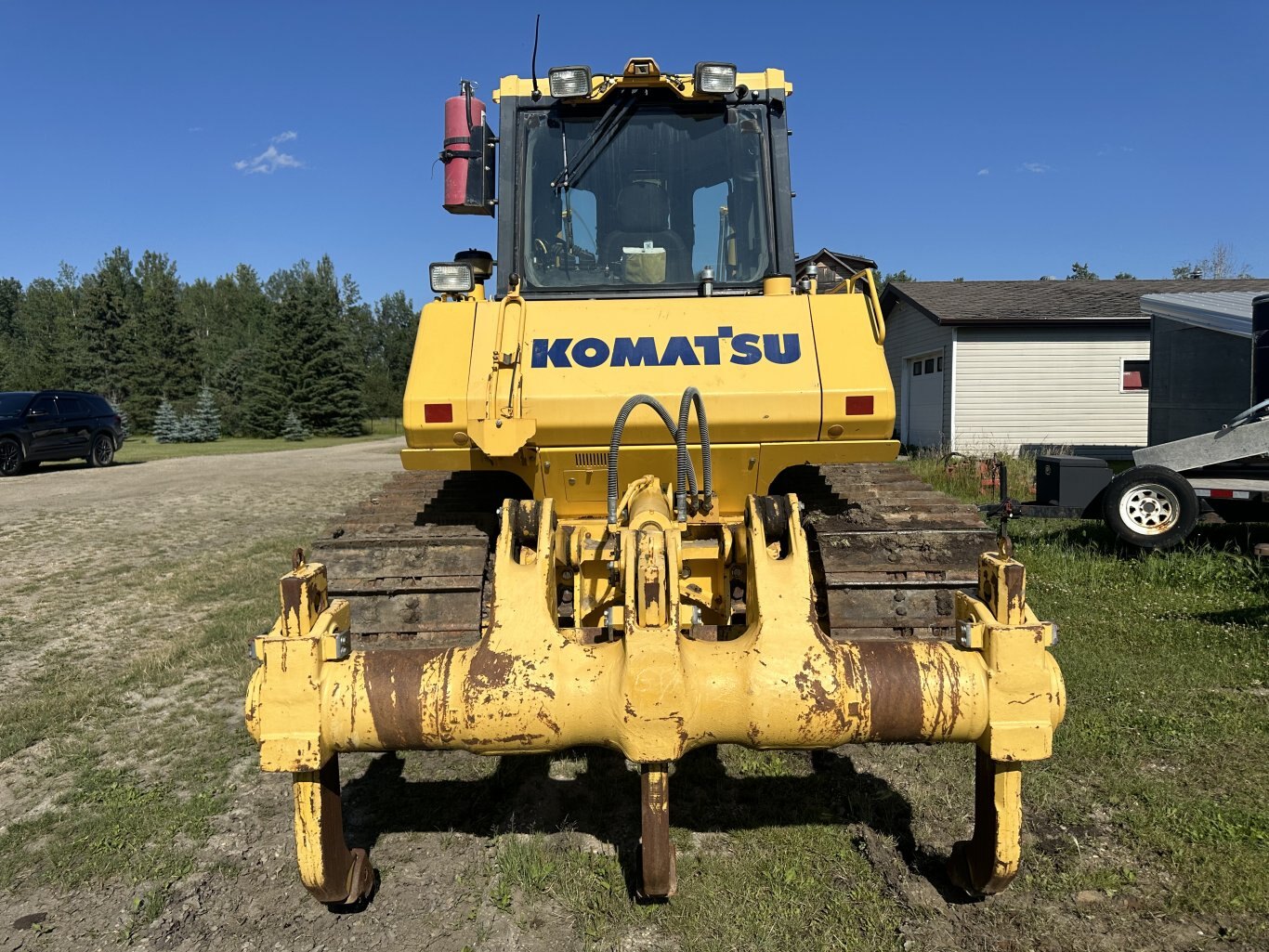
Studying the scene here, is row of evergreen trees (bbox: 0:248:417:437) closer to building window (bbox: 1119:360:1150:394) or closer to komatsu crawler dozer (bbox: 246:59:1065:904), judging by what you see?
building window (bbox: 1119:360:1150:394)

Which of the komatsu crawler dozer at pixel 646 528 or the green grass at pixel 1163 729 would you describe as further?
the green grass at pixel 1163 729

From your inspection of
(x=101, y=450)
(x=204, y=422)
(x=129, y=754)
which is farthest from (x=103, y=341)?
(x=129, y=754)

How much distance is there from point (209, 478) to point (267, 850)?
15839 mm

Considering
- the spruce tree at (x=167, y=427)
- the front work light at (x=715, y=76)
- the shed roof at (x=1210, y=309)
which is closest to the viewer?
the front work light at (x=715, y=76)

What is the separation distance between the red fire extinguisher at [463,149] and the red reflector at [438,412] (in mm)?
1372

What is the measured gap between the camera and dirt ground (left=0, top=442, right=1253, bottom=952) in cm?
290

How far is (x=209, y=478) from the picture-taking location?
17.5 m

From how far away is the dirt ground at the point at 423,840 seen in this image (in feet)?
9.53

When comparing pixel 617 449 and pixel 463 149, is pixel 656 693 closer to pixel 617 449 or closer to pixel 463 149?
pixel 617 449

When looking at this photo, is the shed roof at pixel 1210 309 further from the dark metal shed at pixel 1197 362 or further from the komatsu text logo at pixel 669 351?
the komatsu text logo at pixel 669 351

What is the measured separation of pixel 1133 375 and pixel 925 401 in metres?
4.54

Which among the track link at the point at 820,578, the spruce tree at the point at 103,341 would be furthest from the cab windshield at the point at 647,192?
the spruce tree at the point at 103,341

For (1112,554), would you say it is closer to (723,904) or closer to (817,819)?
(817,819)

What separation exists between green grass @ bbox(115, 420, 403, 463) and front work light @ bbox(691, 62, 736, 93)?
23125 millimetres
